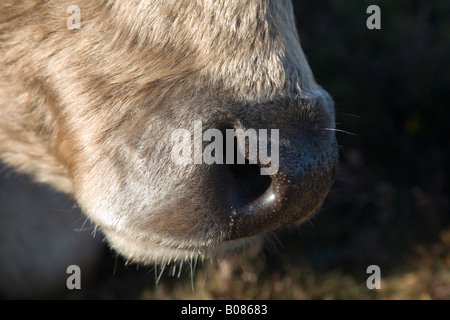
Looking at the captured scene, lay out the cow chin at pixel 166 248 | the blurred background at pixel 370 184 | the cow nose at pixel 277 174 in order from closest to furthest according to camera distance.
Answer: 1. the cow nose at pixel 277 174
2. the cow chin at pixel 166 248
3. the blurred background at pixel 370 184

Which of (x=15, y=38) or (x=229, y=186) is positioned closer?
(x=229, y=186)

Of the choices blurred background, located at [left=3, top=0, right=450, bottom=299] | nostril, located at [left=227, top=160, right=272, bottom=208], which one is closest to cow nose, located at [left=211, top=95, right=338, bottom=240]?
nostril, located at [left=227, top=160, right=272, bottom=208]

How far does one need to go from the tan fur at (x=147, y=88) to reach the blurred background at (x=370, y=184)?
126 centimetres

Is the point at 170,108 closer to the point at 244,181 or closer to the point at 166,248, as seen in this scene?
the point at 244,181

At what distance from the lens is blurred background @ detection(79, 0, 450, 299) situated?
3.29 meters

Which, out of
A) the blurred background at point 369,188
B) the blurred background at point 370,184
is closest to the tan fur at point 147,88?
the blurred background at point 369,188

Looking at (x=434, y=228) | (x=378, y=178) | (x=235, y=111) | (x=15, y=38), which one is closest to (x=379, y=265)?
(x=434, y=228)

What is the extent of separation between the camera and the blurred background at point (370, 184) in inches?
129

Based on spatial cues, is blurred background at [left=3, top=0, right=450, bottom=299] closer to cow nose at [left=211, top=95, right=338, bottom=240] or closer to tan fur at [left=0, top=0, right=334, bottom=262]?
tan fur at [left=0, top=0, right=334, bottom=262]

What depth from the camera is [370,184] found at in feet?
13.4

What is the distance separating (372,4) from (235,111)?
11.3 feet

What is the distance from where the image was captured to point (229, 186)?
175 cm

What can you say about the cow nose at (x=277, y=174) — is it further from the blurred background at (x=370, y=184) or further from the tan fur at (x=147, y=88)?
the blurred background at (x=370, y=184)

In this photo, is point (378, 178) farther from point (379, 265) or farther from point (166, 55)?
point (166, 55)
